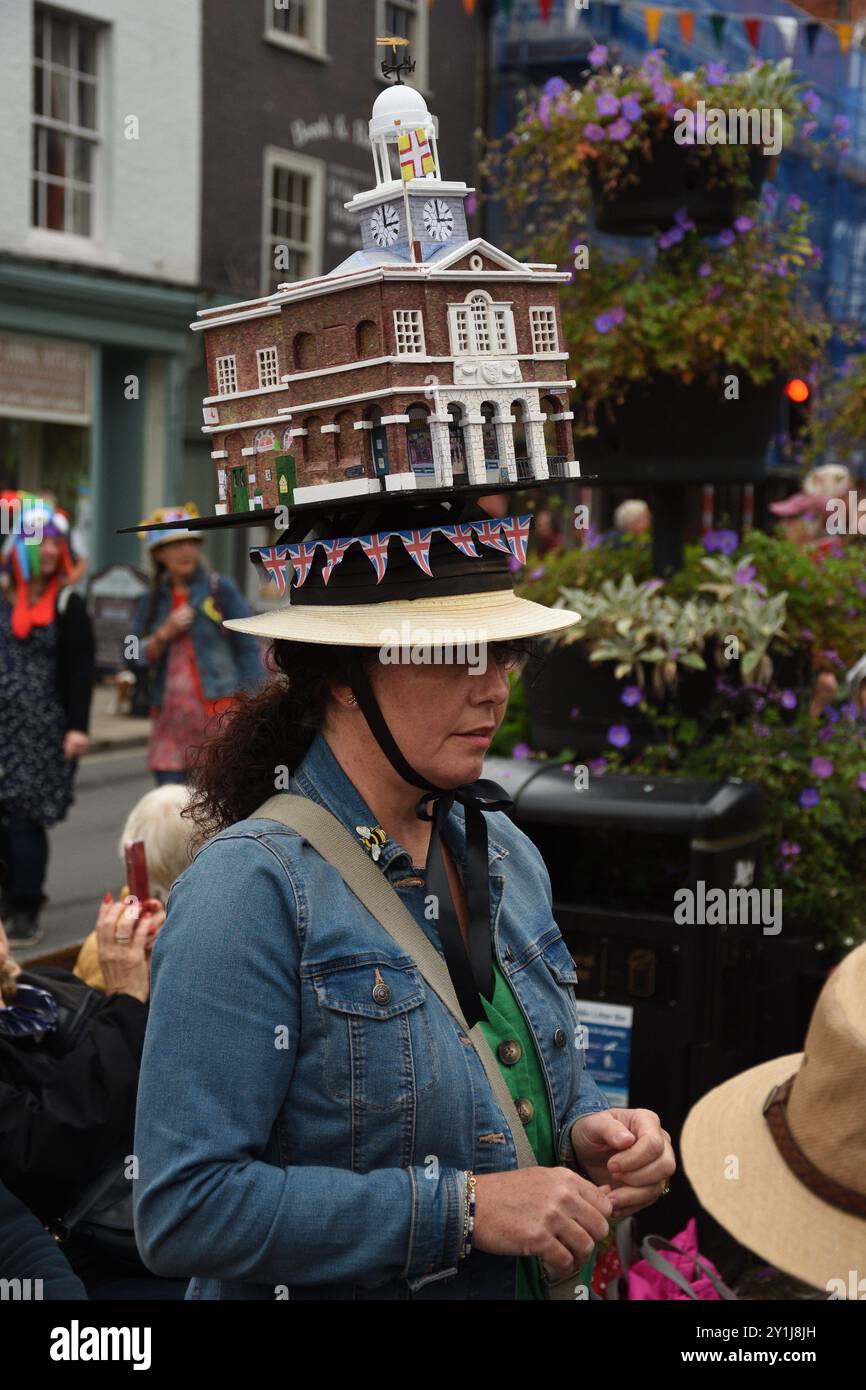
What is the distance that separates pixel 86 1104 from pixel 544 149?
121 inches

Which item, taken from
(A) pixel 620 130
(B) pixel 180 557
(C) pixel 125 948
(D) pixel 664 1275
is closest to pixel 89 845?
(B) pixel 180 557

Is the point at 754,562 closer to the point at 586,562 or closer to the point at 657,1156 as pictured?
the point at 586,562

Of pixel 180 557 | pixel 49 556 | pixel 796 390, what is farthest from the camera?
pixel 180 557

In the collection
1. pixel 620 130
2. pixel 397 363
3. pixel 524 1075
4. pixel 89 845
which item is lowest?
pixel 89 845

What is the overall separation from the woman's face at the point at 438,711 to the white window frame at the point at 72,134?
41.3 ft

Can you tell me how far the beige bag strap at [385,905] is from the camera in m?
1.80

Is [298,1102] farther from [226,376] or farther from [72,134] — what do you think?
[72,134]

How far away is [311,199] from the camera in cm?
1512

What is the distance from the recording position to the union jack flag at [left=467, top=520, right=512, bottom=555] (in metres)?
1.91

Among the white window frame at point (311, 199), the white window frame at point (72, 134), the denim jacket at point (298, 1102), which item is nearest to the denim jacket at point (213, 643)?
the denim jacket at point (298, 1102)

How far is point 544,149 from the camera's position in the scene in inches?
175

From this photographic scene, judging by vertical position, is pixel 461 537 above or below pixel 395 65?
below

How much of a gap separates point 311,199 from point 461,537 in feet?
46.3

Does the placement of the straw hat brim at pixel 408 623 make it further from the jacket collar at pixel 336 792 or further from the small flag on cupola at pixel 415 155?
the small flag on cupola at pixel 415 155
